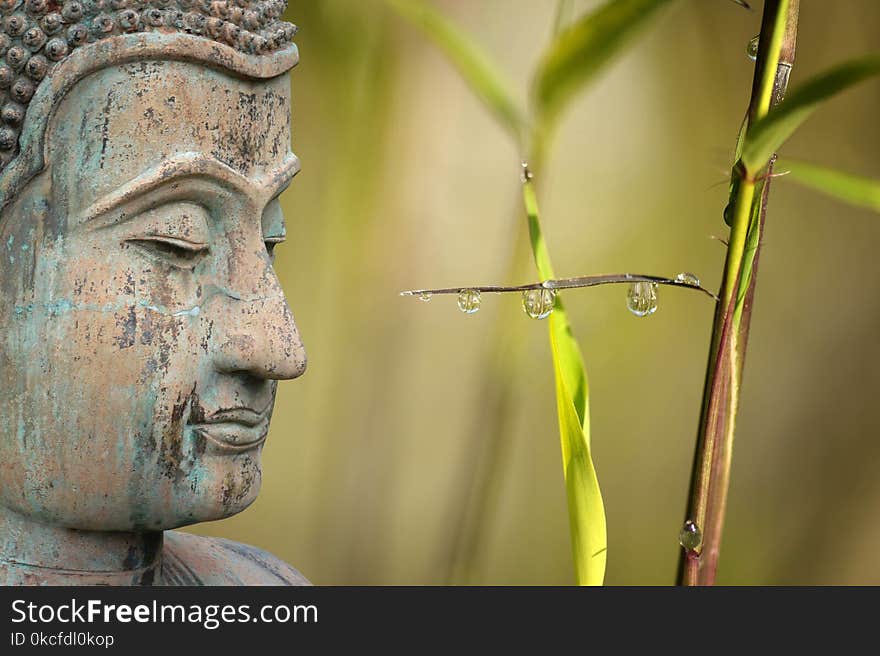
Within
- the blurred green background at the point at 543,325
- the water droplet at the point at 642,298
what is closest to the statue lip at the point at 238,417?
the water droplet at the point at 642,298

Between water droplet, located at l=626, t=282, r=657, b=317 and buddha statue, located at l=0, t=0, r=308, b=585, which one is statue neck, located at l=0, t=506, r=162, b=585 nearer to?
buddha statue, located at l=0, t=0, r=308, b=585

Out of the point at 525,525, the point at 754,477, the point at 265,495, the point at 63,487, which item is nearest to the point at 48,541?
the point at 63,487

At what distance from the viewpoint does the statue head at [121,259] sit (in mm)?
718

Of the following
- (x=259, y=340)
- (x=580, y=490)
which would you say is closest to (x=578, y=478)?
(x=580, y=490)

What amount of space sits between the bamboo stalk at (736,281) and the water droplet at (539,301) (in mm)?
97

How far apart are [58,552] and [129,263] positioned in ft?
0.66

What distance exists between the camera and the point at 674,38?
4.87ft

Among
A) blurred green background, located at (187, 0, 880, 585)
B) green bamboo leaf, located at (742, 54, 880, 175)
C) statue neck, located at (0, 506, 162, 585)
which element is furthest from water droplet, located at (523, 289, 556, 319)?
blurred green background, located at (187, 0, 880, 585)

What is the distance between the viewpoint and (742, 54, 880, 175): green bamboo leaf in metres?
0.59

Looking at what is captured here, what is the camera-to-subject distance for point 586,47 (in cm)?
79

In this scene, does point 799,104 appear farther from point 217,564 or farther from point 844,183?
point 217,564

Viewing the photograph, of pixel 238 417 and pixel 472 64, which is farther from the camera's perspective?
pixel 472 64

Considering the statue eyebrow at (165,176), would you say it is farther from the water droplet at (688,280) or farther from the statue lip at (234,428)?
the water droplet at (688,280)

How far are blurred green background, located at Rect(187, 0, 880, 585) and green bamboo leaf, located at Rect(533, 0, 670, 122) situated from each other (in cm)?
61
